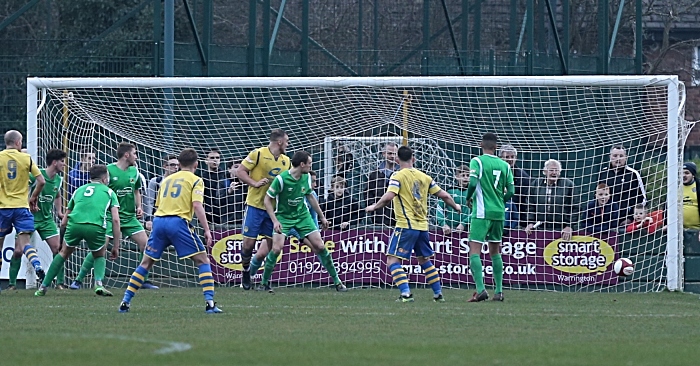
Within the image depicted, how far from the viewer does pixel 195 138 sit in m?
18.6

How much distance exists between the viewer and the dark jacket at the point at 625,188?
16.7 m

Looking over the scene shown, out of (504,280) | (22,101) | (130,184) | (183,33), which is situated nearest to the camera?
(130,184)

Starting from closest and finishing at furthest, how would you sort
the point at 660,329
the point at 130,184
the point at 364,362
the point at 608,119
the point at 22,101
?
the point at 364,362 < the point at 660,329 < the point at 130,184 < the point at 608,119 < the point at 22,101

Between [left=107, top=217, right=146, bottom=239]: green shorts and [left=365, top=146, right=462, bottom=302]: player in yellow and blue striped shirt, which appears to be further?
[left=107, top=217, right=146, bottom=239]: green shorts

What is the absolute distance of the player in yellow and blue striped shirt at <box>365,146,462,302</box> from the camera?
13633 mm

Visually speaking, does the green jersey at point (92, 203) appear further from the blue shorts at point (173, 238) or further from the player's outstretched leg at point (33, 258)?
the blue shorts at point (173, 238)

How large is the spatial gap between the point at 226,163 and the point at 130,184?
3.07 m

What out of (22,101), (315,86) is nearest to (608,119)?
(315,86)

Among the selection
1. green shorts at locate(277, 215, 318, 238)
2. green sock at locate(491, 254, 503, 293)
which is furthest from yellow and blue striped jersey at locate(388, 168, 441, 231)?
green shorts at locate(277, 215, 318, 238)

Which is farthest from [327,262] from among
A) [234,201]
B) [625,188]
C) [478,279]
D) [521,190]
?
[625,188]

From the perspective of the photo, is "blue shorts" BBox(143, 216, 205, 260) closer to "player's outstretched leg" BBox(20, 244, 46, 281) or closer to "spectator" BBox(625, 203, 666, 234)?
"player's outstretched leg" BBox(20, 244, 46, 281)

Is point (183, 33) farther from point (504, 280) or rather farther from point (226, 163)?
point (504, 280)

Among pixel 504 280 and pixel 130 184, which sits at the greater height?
pixel 130 184

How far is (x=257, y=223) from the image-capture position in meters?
15.7
